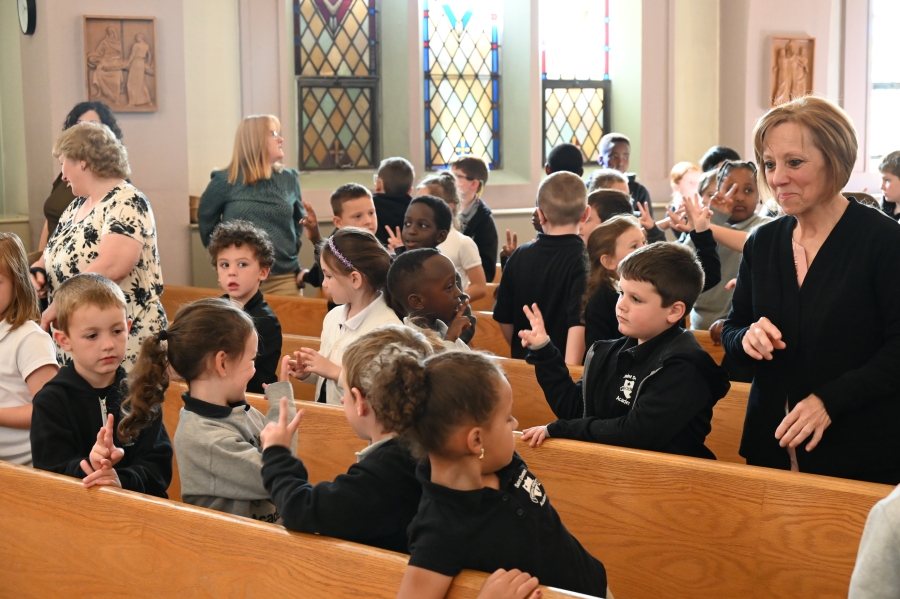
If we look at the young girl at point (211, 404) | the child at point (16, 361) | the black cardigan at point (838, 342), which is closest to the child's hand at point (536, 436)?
the black cardigan at point (838, 342)

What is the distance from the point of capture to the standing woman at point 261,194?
598 centimetres

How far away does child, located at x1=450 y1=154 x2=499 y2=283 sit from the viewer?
618cm

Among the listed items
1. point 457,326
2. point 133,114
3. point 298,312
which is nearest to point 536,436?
Answer: point 457,326

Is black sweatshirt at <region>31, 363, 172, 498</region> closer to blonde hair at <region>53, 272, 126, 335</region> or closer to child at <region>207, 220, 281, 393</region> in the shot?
blonde hair at <region>53, 272, 126, 335</region>

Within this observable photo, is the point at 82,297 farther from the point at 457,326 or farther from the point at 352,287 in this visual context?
the point at 457,326

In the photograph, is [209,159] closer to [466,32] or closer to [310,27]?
[310,27]

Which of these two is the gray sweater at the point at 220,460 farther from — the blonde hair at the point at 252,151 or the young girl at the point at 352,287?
the blonde hair at the point at 252,151

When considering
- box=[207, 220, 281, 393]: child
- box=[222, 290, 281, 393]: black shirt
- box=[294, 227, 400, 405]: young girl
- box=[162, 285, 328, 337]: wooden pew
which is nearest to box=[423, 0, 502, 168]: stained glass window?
box=[162, 285, 328, 337]: wooden pew

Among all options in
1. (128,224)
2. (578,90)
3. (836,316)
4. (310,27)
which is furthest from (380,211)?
(578,90)

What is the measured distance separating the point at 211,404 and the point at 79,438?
0.50m

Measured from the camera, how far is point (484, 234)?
621cm

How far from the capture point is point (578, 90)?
10102mm

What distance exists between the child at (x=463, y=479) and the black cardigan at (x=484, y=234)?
4.22 m

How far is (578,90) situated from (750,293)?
25.3ft
